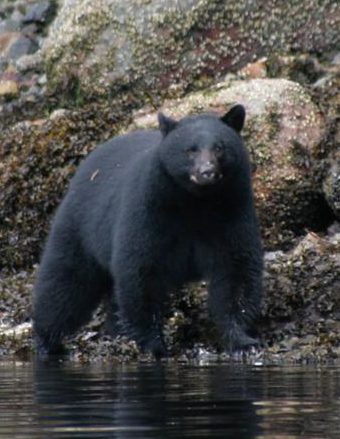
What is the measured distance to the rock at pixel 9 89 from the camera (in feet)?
58.7

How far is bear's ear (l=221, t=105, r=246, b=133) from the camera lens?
11.2 meters

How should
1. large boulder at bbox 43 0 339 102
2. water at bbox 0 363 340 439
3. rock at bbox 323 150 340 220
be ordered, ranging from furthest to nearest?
1. large boulder at bbox 43 0 339 102
2. rock at bbox 323 150 340 220
3. water at bbox 0 363 340 439

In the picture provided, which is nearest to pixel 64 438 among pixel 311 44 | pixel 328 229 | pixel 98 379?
pixel 98 379

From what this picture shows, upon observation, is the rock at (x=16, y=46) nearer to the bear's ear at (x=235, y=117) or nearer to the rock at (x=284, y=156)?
the rock at (x=284, y=156)

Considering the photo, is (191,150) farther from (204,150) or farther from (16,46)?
(16,46)

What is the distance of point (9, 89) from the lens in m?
18.0

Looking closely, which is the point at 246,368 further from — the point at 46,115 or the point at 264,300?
the point at 46,115

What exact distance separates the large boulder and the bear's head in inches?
203

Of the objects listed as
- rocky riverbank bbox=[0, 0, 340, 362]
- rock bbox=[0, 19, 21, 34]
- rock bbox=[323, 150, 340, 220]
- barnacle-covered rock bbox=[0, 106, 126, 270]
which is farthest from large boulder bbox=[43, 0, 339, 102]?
rock bbox=[323, 150, 340, 220]

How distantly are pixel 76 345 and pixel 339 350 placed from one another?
91.3 inches

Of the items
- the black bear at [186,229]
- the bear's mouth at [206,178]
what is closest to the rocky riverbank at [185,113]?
the black bear at [186,229]

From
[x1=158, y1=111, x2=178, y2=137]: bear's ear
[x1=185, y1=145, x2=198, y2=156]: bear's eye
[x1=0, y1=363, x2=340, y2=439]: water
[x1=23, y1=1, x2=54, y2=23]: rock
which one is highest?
[x1=23, y1=1, x2=54, y2=23]: rock

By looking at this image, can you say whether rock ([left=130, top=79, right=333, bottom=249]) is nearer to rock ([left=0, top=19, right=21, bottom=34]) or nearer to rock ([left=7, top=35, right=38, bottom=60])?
rock ([left=7, top=35, right=38, bottom=60])

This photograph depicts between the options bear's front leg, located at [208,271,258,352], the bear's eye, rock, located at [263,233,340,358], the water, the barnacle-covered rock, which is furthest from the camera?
the barnacle-covered rock
